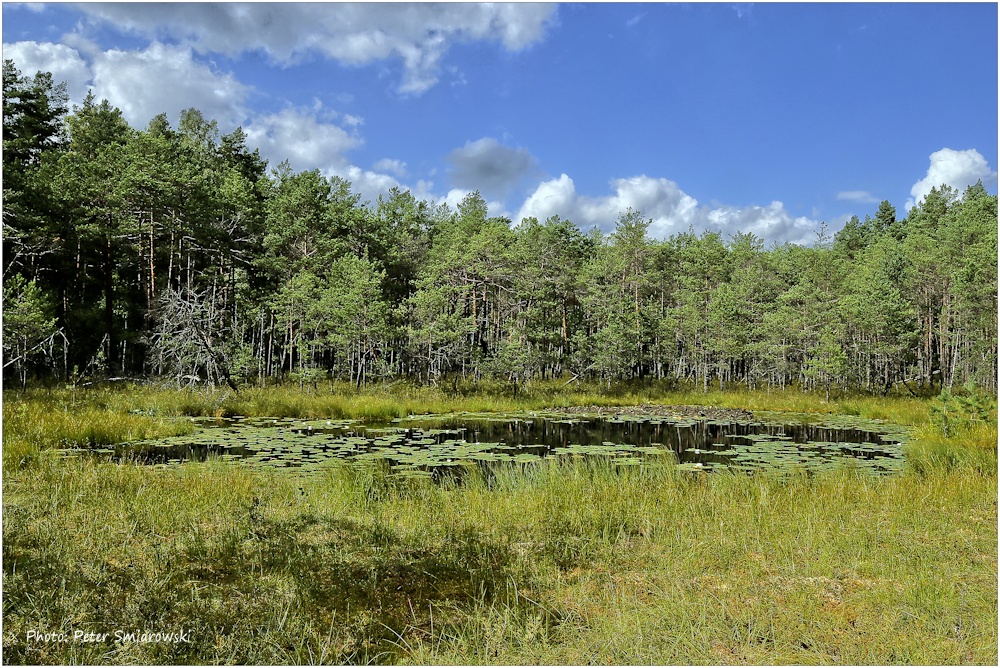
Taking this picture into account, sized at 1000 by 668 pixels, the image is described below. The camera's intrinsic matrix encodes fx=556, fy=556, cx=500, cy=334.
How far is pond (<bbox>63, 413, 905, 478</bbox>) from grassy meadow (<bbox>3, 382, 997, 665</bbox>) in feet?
6.27

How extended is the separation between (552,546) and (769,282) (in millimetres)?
46102

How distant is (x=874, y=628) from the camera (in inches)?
159

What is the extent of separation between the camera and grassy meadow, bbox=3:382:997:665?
3.87 m

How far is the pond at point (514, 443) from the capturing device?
11281 mm

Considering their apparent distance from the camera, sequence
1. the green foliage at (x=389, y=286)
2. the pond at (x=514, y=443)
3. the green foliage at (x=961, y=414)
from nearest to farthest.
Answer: the pond at (x=514, y=443) < the green foliage at (x=961, y=414) < the green foliage at (x=389, y=286)

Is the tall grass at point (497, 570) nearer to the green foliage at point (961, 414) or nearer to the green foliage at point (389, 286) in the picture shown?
the green foliage at point (961, 414)

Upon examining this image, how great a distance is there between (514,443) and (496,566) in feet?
31.7

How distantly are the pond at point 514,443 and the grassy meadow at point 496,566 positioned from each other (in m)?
1.91

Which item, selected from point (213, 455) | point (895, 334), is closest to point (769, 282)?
point (895, 334)

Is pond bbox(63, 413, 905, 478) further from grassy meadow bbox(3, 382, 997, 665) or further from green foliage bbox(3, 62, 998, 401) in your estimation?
green foliage bbox(3, 62, 998, 401)

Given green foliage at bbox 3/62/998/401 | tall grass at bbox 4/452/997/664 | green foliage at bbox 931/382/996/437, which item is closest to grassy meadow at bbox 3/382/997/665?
tall grass at bbox 4/452/997/664

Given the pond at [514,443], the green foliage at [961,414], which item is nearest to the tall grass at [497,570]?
the pond at [514,443]

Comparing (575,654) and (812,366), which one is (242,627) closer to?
(575,654)

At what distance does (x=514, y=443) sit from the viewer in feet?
49.6
